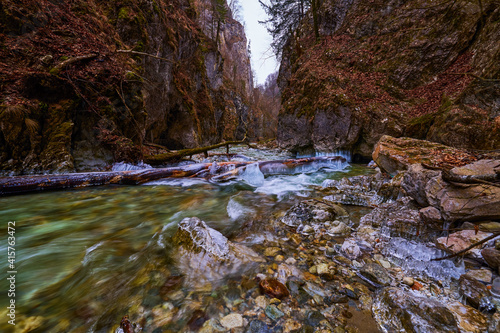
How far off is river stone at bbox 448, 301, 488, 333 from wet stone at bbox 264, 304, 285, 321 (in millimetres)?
1084

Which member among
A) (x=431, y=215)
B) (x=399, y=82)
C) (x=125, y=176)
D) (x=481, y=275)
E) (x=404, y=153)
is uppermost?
(x=399, y=82)

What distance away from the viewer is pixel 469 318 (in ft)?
3.69

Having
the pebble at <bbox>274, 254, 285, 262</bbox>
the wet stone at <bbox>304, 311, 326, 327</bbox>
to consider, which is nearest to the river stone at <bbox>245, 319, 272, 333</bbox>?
the wet stone at <bbox>304, 311, 326, 327</bbox>

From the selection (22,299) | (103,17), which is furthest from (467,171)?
(103,17)

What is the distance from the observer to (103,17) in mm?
7328

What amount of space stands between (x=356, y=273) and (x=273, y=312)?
0.87 meters

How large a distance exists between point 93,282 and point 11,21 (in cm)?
785

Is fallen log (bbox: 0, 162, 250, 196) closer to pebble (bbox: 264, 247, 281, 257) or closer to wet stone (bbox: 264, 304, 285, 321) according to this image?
pebble (bbox: 264, 247, 281, 257)

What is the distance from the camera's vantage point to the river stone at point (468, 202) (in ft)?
5.59

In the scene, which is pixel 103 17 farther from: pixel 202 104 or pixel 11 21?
pixel 202 104

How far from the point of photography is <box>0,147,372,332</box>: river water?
1.34m

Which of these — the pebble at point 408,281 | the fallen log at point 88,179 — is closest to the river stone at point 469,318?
the pebble at point 408,281

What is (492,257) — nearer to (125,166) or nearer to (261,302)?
(261,302)

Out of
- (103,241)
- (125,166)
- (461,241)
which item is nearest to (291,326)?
(461,241)
